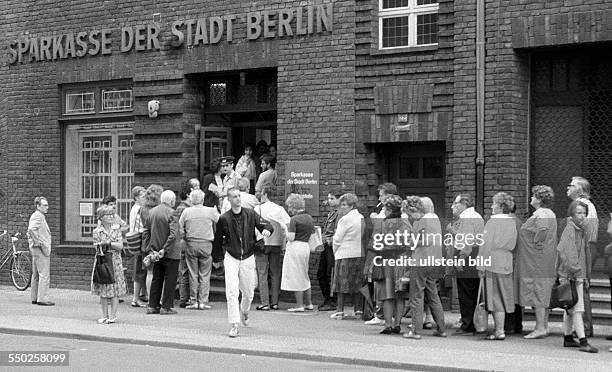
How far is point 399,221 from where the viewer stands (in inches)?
601

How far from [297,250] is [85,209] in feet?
20.4

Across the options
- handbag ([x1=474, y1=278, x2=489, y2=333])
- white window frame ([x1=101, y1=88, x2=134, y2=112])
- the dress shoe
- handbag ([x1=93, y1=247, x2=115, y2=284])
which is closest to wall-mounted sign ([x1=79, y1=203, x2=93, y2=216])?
white window frame ([x1=101, y1=88, x2=134, y2=112])

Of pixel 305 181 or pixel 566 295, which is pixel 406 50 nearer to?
pixel 305 181

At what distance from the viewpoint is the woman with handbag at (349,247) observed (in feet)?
55.1

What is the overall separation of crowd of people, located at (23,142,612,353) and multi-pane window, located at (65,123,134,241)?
299 cm

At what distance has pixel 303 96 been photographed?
751 inches

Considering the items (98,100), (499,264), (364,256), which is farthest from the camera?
(98,100)

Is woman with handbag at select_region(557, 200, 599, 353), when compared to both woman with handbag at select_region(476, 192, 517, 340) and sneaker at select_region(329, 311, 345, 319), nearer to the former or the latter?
woman with handbag at select_region(476, 192, 517, 340)

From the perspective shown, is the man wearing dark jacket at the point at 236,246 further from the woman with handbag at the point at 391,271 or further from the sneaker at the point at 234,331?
the woman with handbag at the point at 391,271

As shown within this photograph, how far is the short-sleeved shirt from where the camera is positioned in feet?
58.9

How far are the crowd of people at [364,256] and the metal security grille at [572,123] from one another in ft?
1.51

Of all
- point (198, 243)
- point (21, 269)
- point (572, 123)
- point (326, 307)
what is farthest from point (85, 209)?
point (572, 123)

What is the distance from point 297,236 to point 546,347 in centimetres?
523

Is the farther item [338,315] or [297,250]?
[297,250]
